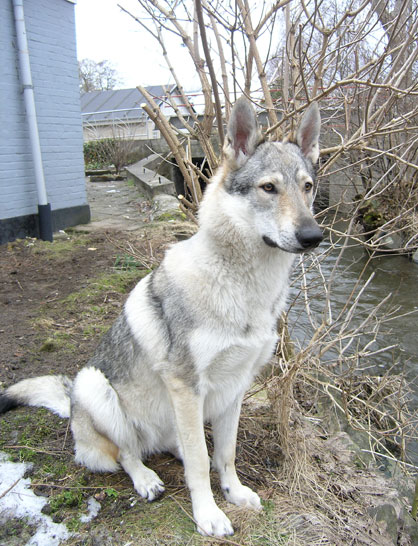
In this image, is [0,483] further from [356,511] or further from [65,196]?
[65,196]

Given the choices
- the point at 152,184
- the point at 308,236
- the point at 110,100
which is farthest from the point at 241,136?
the point at 110,100

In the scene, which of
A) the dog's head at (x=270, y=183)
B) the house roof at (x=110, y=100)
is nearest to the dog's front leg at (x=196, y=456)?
the dog's head at (x=270, y=183)

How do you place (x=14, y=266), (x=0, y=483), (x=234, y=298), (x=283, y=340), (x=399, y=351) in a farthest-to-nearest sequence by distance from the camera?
(x=14, y=266) < (x=399, y=351) < (x=283, y=340) < (x=0, y=483) < (x=234, y=298)

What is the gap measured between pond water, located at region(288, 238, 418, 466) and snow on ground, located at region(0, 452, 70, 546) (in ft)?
8.18

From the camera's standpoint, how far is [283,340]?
3773 millimetres

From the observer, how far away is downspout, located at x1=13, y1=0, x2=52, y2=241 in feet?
22.3

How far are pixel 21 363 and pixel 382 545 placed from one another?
3049mm

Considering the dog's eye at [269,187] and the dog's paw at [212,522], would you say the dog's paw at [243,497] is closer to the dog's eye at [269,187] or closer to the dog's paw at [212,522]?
the dog's paw at [212,522]

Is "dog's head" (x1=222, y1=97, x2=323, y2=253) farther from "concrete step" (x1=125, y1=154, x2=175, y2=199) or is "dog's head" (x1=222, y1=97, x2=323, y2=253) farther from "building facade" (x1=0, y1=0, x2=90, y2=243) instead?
"concrete step" (x1=125, y1=154, x2=175, y2=199)

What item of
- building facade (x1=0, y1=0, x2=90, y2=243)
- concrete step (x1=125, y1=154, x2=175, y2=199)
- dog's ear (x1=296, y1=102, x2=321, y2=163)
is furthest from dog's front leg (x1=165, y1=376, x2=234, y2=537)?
concrete step (x1=125, y1=154, x2=175, y2=199)

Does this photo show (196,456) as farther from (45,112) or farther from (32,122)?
(45,112)

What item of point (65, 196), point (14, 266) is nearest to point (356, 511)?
point (14, 266)

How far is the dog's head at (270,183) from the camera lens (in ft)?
6.97

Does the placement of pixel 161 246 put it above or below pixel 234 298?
below
